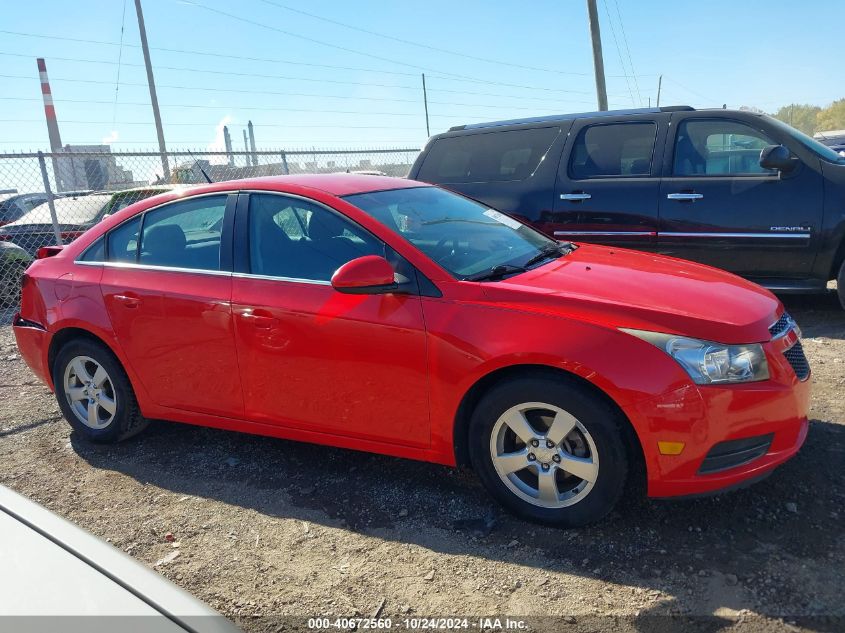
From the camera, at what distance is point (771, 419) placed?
2.84 metres

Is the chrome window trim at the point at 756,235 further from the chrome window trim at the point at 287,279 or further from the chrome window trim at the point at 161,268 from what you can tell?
the chrome window trim at the point at 161,268

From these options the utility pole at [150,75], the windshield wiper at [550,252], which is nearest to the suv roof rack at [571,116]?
the windshield wiper at [550,252]

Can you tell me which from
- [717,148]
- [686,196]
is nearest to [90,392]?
[686,196]

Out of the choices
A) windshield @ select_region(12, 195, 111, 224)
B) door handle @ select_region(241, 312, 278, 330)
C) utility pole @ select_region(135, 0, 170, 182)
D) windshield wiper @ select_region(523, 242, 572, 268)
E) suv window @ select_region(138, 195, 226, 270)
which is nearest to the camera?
door handle @ select_region(241, 312, 278, 330)

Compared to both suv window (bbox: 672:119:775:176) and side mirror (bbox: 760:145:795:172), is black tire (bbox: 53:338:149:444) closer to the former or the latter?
suv window (bbox: 672:119:775:176)

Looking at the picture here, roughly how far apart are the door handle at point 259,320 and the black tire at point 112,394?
1.12 metres

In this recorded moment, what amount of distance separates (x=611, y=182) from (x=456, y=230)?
122 inches

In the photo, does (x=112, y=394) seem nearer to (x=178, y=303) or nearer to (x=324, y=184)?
(x=178, y=303)

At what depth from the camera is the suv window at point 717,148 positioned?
5.96 m

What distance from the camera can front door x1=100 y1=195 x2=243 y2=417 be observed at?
3686 mm

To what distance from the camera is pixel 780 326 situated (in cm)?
313

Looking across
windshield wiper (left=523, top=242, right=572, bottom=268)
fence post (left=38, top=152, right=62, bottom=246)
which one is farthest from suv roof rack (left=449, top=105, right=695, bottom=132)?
fence post (left=38, top=152, right=62, bottom=246)

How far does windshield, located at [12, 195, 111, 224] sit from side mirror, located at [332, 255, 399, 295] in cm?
838

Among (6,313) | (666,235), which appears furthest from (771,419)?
(6,313)
